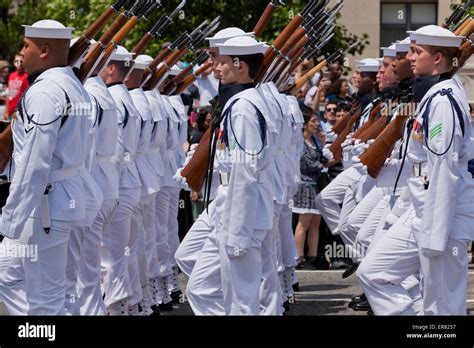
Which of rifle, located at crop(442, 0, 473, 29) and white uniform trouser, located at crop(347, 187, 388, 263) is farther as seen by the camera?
rifle, located at crop(442, 0, 473, 29)

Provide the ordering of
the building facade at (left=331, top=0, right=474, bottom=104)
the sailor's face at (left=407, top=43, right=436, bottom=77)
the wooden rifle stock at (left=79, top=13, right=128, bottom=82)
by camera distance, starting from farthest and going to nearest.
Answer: the building facade at (left=331, top=0, right=474, bottom=104) < the wooden rifle stock at (left=79, top=13, right=128, bottom=82) < the sailor's face at (left=407, top=43, right=436, bottom=77)

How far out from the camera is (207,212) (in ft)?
30.8

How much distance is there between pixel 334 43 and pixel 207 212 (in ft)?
30.5

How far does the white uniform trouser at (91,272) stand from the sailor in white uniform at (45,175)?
4.22 ft

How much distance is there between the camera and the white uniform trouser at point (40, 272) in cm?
788

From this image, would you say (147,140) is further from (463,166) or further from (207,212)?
(463,166)

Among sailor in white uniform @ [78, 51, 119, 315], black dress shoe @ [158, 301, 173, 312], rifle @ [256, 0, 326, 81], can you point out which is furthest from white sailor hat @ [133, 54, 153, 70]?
black dress shoe @ [158, 301, 173, 312]

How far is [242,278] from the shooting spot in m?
8.86

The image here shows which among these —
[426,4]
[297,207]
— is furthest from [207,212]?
[426,4]

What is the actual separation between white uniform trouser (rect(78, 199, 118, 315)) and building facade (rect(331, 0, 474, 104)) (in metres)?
8.02

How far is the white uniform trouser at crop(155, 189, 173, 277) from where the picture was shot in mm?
12164

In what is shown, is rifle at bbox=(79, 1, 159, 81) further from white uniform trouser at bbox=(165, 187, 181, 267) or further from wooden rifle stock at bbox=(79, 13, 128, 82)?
white uniform trouser at bbox=(165, 187, 181, 267)

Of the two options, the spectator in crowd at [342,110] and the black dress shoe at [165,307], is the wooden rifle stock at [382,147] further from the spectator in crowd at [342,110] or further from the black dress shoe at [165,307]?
the spectator in crowd at [342,110]
